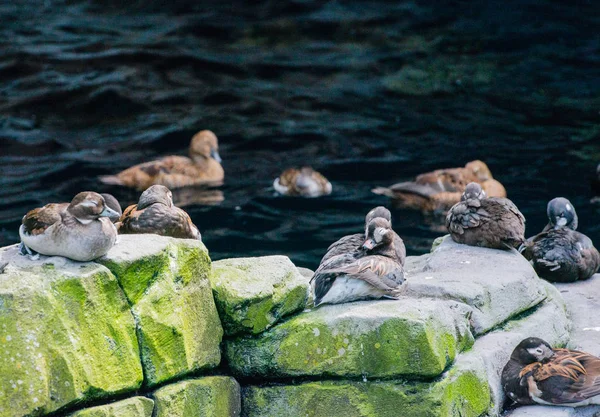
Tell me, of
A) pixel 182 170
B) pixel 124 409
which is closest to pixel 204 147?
pixel 182 170

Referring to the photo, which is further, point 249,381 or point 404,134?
point 404,134

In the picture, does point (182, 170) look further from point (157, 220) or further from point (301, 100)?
point (157, 220)

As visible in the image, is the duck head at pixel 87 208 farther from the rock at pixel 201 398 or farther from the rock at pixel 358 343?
the rock at pixel 358 343

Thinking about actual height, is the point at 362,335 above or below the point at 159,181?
above

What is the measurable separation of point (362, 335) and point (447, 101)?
11.9 meters

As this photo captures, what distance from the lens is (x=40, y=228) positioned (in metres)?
5.57

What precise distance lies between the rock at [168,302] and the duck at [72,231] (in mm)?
153

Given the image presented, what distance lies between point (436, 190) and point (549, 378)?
6084mm

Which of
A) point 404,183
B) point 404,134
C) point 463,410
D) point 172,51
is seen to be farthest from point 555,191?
point 172,51

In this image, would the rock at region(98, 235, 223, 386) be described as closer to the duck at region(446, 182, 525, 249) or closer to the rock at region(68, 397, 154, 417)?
the rock at region(68, 397, 154, 417)

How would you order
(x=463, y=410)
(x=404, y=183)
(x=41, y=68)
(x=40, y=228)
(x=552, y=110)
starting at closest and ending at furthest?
(x=40, y=228) < (x=463, y=410) < (x=404, y=183) < (x=552, y=110) < (x=41, y=68)

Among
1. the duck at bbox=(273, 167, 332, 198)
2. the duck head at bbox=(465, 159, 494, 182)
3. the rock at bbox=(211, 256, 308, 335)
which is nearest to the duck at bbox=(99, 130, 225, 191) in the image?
the duck at bbox=(273, 167, 332, 198)

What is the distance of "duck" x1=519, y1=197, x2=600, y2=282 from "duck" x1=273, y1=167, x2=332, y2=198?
4204mm

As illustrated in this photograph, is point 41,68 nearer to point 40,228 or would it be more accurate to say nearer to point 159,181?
point 159,181
